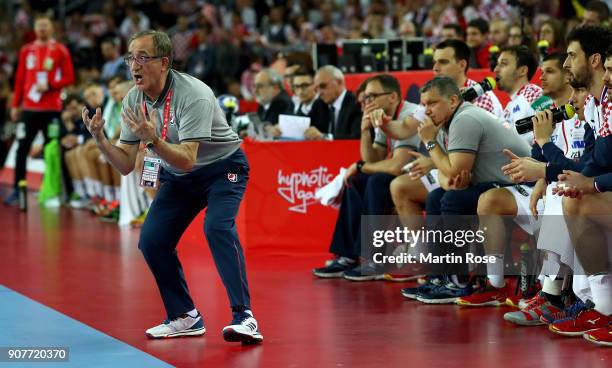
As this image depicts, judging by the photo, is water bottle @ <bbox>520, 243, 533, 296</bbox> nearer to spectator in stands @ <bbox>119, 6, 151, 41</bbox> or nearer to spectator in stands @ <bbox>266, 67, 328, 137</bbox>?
spectator in stands @ <bbox>266, 67, 328, 137</bbox>

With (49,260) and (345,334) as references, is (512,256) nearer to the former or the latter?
(345,334)

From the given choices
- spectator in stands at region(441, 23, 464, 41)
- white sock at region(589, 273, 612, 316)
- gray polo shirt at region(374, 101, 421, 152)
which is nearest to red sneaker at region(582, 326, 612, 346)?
white sock at region(589, 273, 612, 316)

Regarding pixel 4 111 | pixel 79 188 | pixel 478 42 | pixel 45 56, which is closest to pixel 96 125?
pixel 478 42

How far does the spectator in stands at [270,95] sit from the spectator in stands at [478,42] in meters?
1.90

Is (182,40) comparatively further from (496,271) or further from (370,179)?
(496,271)

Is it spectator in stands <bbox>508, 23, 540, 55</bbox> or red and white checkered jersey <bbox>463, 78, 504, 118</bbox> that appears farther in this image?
spectator in stands <bbox>508, 23, 540, 55</bbox>

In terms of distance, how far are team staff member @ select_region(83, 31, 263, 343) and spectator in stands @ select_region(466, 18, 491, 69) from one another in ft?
18.5

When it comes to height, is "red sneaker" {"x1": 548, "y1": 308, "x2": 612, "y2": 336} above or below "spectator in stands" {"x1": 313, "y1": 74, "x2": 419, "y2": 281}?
below

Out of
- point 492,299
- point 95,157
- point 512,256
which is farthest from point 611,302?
point 95,157

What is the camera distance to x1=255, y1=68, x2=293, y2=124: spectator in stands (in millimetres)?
10578

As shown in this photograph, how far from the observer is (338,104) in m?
9.41

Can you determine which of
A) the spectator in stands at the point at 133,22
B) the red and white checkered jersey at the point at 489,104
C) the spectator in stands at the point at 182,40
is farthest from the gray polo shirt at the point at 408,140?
the spectator in stands at the point at 133,22

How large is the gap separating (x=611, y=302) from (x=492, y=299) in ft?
4.13

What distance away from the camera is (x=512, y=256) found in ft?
24.6
